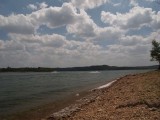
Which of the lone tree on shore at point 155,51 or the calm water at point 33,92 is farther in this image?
the lone tree on shore at point 155,51

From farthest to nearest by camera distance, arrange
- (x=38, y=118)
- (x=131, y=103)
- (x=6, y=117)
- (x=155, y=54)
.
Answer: (x=155, y=54), (x=6, y=117), (x=38, y=118), (x=131, y=103)


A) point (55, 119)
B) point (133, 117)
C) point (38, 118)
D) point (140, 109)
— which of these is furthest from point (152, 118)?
point (38, 118)

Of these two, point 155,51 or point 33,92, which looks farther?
point 155,51

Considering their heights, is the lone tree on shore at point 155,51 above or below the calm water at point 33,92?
above

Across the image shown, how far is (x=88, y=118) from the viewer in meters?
14.3

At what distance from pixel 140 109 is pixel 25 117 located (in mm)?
10758

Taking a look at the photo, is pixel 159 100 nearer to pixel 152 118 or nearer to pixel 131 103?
pixel 131 103

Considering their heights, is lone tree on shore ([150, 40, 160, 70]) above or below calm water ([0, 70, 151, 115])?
above

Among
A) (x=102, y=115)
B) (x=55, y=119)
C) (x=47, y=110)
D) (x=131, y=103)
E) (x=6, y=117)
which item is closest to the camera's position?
(x=102, y=115)

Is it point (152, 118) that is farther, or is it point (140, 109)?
point (140, 109)

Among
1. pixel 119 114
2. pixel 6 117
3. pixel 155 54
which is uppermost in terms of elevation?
pixel 155 54

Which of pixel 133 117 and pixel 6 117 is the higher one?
pixel 133 117

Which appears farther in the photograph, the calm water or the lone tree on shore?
the lone tree on shore

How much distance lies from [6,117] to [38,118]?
3103 mm
